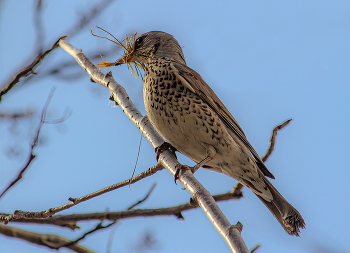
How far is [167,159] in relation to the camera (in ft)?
13.5

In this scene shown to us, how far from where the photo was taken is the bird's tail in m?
4.31

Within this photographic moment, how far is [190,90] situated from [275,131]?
111cm

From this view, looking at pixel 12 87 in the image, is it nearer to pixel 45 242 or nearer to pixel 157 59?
pixel 45 242

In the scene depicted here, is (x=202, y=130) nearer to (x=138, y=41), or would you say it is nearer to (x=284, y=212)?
(x=284, y=212)

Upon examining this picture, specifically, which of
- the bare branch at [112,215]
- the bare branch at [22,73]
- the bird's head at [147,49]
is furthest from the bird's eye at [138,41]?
the bare branch at [112,215]

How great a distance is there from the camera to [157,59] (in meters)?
5.12

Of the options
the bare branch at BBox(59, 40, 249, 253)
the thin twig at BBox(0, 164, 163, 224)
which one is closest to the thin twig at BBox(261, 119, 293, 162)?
the bare branch at BBox(59, 40, 249, 253)

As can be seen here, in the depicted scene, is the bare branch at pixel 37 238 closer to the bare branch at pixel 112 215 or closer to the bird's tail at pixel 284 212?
the bare branch at pixel 112 215

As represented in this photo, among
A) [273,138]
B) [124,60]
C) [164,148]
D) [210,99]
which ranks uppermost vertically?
[124,60]

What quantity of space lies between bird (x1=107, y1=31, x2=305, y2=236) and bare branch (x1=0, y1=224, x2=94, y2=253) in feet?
4.39

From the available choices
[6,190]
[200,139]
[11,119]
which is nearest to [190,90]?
[200,139]

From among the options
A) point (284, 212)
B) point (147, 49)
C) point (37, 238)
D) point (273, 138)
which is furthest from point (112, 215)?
point (147, 49)

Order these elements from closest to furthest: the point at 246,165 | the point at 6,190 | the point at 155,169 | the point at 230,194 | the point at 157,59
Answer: the point at 6,190 → the point at 155,169 → the point at 230,194 → the point at 246,165 → the point at 157,59

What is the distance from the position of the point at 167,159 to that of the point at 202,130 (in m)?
0.63
